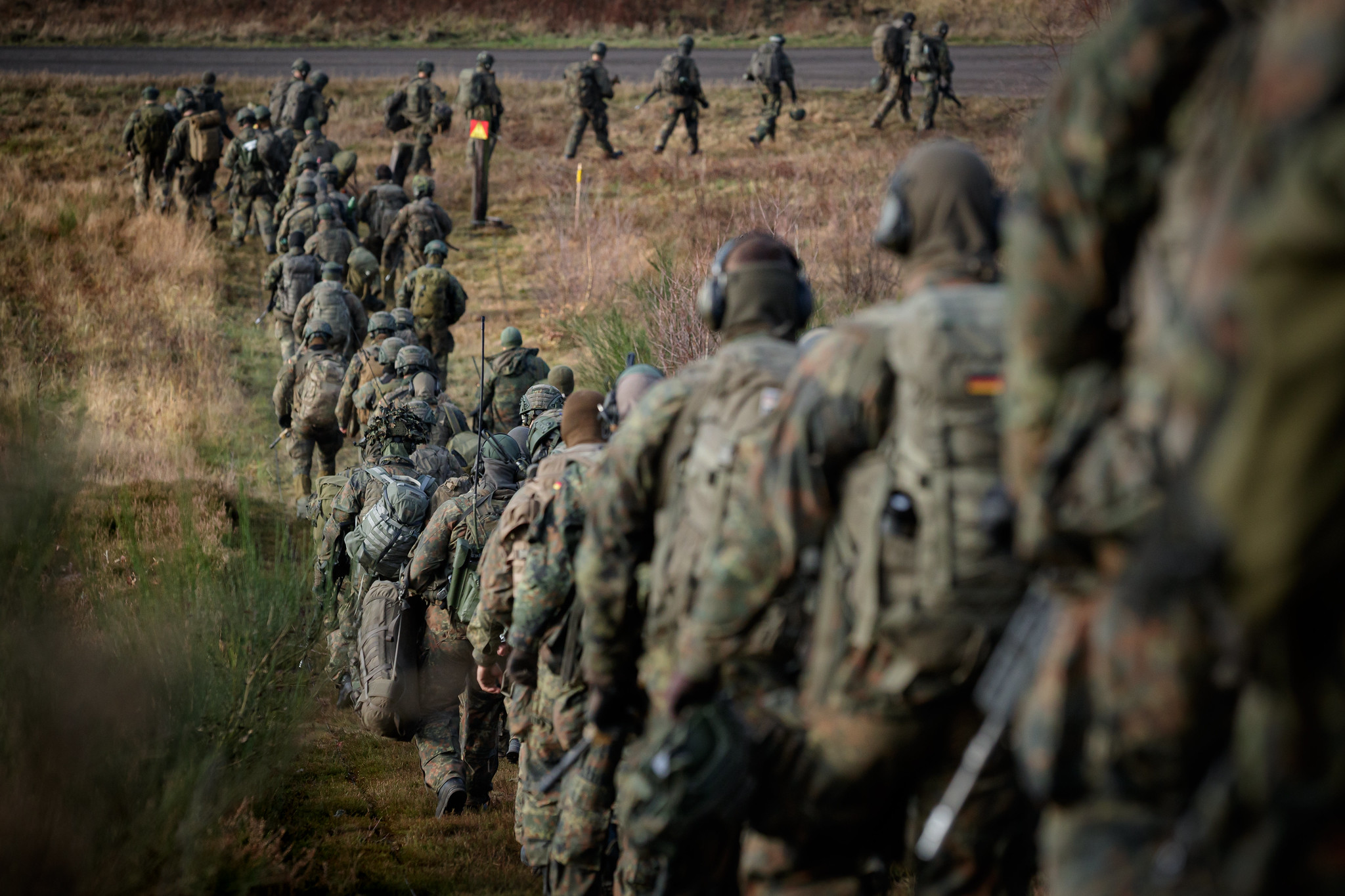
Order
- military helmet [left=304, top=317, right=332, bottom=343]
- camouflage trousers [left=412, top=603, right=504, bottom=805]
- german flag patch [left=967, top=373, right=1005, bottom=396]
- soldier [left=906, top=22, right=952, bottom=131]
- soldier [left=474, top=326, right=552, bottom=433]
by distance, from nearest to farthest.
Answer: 1. german flag patch [left=967, top=373, right=1005, bottom=396]
2. camouflage trousers [left=412, top=603, right=504, bottom=805]
3. soldier [left=474, top=326, right=552, bottom=433]
4. military helmet [left=304, top=317, right=332, bottom=343]
5. soldier [left=906, top=22, right=952, bottom=131]

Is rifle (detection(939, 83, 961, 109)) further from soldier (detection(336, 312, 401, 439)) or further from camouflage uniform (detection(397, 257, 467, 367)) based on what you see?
soldier (detection(336, 312, 401, 439))

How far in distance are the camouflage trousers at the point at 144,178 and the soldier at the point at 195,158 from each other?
0.21m

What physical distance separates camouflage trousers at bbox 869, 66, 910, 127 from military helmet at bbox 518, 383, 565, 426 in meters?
17.1

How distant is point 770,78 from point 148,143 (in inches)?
398

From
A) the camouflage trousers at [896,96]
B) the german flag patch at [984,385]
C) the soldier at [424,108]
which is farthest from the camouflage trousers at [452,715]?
the camouflage trousers at [896,96]

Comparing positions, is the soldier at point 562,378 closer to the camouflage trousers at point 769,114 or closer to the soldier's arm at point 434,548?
the soldier's arm at point 434,548

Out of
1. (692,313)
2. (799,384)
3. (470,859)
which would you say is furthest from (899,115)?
(799,384)

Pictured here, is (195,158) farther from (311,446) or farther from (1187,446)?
(1187,446)

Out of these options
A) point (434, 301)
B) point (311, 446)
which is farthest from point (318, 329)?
point (434, 301)

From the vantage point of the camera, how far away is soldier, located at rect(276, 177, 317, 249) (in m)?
17.3

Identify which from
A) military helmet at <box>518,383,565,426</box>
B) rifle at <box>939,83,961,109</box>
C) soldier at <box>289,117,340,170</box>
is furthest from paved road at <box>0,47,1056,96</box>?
military helmet at <box>518,383,565,426</box>

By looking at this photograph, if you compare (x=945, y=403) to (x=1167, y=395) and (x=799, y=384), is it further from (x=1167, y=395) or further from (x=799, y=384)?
(x=1167, y=395)

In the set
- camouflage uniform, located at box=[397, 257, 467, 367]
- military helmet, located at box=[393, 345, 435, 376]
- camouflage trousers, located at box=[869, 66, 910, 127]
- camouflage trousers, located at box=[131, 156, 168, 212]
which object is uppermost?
camouflage trousers, located at box=[869, 66, 910, 127]

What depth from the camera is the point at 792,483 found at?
3.29m
